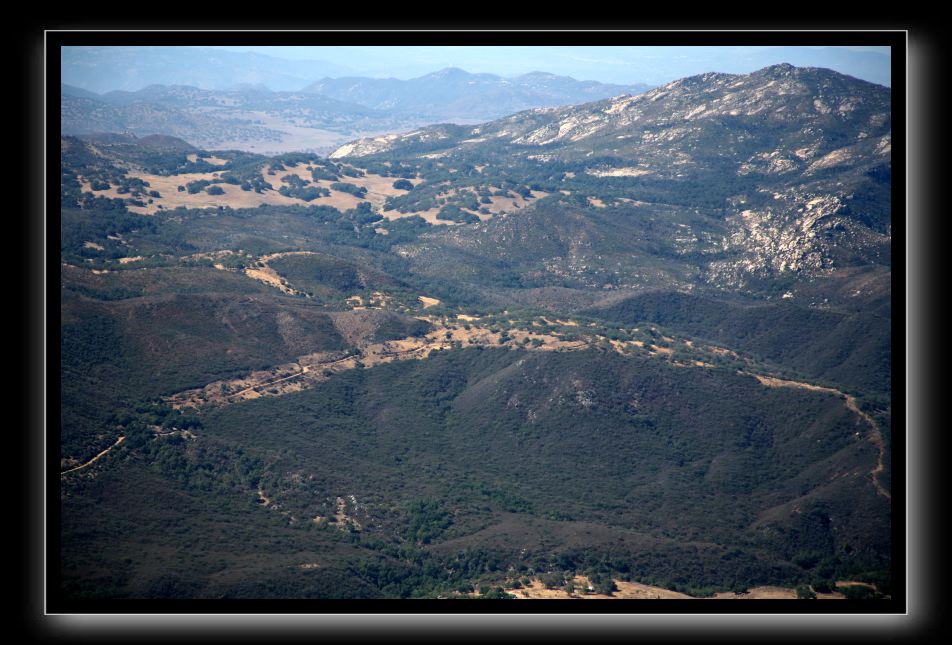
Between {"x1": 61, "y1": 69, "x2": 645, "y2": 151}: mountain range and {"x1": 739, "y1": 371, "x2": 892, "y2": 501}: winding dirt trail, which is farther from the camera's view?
{"x1": 61, "y1": 69, "x2": 645, "y2": 151}: mountain range

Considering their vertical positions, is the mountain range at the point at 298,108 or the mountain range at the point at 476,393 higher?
the mountain range at the point at 298,108

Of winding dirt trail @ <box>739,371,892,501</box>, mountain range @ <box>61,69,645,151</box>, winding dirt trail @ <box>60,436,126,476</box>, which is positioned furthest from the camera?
mountain range @ <box>61,69,645,151</box>

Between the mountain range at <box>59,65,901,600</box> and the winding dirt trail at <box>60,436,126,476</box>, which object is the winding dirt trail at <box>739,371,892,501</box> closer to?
the mountain range at <box>59,65,901,600</box>

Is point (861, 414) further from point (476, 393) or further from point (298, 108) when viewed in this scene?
point (298, 108)

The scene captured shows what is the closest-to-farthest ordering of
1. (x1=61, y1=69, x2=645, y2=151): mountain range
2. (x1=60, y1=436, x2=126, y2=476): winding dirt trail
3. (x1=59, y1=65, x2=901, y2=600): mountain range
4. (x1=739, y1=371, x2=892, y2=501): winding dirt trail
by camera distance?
(x1=59, y1=65, x2=901, y2=600): mountain range < (x1=60, y1=436, x2=126, y2=476): winding dirt trail < (x1=739, y1=371, x2=892, y2=501): winding dirt trail < (x1=61, y1=69, x2=645, y2=151): mountain range

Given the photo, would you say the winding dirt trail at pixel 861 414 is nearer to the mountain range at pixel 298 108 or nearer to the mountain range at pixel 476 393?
the mountain range at pixel 476 393

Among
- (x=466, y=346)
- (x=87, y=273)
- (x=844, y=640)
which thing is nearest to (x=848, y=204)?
(x=466, y=346)

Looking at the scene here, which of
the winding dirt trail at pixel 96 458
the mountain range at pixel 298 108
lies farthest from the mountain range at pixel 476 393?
the mountain range at pixel 298 108

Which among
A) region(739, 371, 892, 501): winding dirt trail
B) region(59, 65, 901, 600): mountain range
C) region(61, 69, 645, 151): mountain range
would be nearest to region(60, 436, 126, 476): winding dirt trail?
region(59, 65, 901, 600): mountain range

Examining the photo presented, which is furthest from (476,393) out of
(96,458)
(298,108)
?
(298,108)

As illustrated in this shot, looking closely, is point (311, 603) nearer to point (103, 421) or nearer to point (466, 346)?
point (103, 421)
